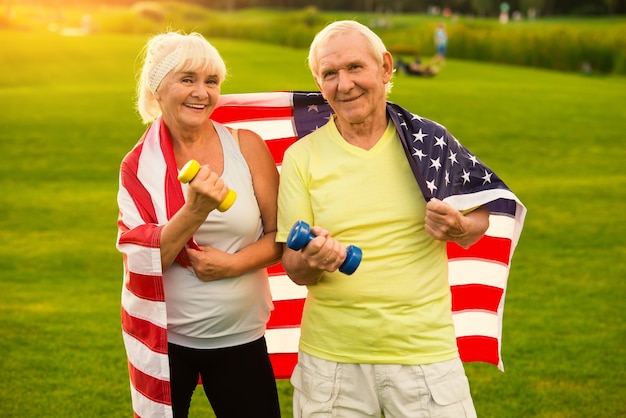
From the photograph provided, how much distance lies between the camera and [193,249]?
9.66ft

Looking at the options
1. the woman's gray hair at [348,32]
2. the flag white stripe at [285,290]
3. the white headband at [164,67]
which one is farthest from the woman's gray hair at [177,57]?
the flag white stripe at [285,290]

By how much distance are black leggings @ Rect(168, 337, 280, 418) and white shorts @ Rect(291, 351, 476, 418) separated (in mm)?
346

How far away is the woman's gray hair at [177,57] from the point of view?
9.54ft

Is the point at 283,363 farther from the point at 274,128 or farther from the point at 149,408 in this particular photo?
the point at 274,128

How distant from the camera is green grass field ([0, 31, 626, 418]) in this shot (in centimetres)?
534

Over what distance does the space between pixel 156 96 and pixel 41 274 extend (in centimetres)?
531

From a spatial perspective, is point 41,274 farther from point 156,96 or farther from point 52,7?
point 52,7

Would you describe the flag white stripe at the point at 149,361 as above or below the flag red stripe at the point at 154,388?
above

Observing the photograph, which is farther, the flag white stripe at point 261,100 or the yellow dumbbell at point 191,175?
the flag white stripe at point 261,100

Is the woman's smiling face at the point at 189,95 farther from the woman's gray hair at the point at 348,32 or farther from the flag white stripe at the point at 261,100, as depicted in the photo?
the flag white stripe at the point at 261,100

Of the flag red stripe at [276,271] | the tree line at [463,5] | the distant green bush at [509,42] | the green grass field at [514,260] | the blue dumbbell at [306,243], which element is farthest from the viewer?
the tree line at [463,5]

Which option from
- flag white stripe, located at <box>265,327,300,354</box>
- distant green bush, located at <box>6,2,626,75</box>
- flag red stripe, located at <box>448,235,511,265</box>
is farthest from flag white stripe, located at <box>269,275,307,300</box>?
distant green bush, located at <box>6,2,626,75</box>

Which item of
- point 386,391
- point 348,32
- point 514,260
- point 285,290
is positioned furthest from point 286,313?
point 514,260

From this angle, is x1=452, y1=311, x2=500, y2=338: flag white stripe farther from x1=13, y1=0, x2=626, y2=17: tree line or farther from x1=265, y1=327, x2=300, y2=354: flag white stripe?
x1=13, y1=0, x2=626, y2=17: tree line
